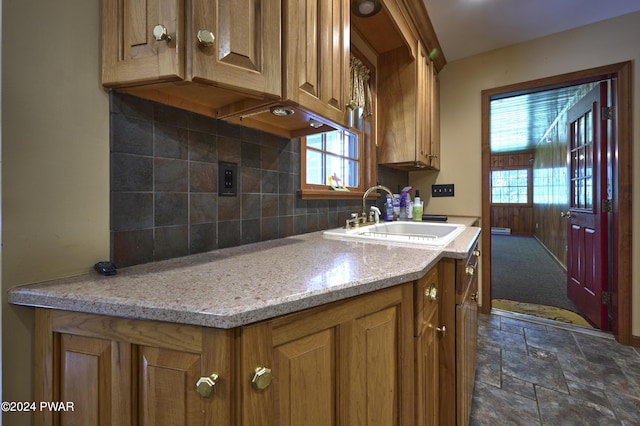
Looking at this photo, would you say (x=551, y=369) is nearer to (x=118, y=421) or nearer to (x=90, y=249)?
(x=118, y=421)

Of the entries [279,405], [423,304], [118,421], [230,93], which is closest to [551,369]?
[423,304]

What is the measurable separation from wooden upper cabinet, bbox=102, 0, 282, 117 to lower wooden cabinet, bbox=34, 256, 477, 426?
57 cm

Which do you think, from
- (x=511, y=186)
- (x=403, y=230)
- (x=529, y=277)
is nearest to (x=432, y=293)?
(x=403, y=230)

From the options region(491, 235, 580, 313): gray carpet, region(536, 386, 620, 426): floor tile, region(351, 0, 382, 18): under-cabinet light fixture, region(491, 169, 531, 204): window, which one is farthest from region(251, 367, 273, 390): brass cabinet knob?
region(491, 169, 531, 204): window

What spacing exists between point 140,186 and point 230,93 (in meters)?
0.38

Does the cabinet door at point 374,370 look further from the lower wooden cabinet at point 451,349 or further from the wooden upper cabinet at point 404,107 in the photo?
the wooden upper cabinet at point 404,107

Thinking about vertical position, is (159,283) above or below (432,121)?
below

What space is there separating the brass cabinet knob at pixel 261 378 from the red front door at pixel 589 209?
283 cm

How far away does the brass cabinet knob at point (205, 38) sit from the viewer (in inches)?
24.4

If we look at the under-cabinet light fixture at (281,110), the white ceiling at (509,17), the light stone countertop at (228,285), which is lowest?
the light stone countertop at (228,285)

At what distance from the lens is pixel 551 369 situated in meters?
1.63

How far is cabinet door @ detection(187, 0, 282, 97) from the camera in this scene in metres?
0.63

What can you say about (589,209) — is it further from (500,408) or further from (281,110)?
(281,110)

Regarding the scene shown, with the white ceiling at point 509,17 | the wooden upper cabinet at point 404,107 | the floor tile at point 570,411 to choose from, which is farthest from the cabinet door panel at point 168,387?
the white ceiling at point 509,17
